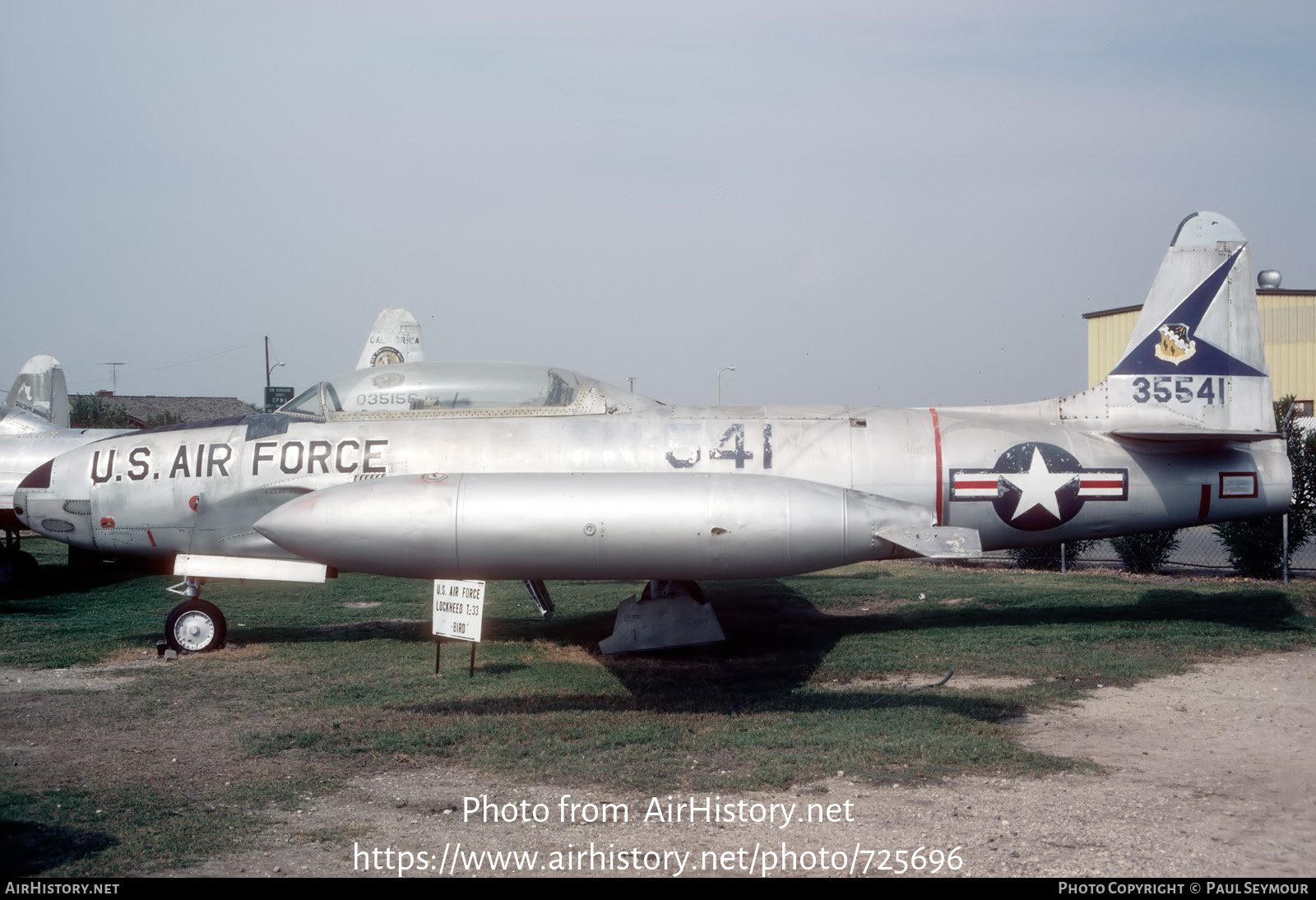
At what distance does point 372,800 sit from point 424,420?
16.2 ft

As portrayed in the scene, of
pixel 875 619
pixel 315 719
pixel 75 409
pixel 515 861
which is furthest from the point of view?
pixel 75 409

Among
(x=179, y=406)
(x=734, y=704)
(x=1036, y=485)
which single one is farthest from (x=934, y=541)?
(x=179, y=406)

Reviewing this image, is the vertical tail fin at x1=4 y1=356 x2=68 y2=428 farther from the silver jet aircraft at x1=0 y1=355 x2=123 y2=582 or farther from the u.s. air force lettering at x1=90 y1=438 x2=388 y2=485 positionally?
the u.s. air force lettering at x1=90 y1=438 x2=388 y2=485

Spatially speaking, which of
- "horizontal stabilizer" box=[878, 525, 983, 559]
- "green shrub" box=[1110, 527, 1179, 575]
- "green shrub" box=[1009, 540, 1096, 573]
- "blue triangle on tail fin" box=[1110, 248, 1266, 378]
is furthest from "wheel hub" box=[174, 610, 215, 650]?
"green shrub" box=[1110, 527, 1179, 575]

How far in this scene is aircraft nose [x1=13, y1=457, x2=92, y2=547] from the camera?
11.0m

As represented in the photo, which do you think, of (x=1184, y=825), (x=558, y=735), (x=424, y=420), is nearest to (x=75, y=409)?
(x=424, y=420)

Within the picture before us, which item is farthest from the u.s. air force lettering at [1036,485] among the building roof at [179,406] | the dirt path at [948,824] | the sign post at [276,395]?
the building roof at [179,406]

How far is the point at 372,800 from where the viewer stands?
20.8 ft

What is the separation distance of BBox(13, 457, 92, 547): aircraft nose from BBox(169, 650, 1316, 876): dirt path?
6.32 metres

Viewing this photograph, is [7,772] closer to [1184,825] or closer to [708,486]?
[708,486]

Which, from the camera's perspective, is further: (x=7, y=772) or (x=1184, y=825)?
(x=7, y=772)

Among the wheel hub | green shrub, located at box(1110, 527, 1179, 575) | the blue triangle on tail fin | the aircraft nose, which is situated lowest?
the wheel hub

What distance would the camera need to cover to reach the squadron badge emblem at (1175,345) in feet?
37.4

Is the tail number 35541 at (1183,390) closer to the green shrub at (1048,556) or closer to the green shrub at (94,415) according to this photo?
the green shrub at (1048,556)
